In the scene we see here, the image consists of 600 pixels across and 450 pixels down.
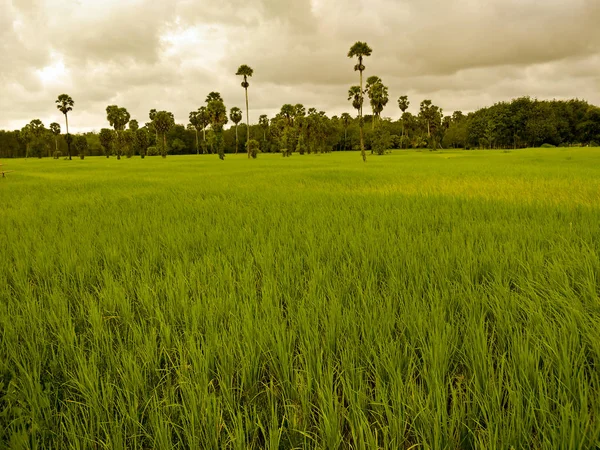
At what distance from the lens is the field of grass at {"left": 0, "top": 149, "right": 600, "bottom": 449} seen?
5.23 ft

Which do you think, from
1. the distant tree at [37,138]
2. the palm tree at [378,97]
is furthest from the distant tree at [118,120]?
the palm tree at [378,97]

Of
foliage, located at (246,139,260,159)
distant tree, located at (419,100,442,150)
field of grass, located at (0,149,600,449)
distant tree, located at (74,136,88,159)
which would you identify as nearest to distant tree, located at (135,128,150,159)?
distant tree, located at (74,136,88,159)

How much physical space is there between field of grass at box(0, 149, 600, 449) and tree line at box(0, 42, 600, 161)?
185 ft

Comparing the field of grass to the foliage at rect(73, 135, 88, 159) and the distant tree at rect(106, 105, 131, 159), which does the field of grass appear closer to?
the distant tree at rect(106, 105, 131, 159)

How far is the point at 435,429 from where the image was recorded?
1.48 meters

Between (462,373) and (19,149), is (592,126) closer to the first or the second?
(462,373)

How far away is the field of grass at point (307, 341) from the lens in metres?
1.59

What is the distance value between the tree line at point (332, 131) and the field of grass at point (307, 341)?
5641 centimetres

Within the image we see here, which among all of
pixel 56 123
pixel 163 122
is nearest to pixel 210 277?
pixel 163 122

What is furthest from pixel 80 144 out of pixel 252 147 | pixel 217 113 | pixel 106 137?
pixel 252 147

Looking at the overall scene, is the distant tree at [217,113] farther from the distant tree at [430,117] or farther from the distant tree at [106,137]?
the distant tree at [430,117]

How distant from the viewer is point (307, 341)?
2.12m

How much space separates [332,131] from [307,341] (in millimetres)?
101162

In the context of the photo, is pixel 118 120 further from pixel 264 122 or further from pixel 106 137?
pixel 264 122
